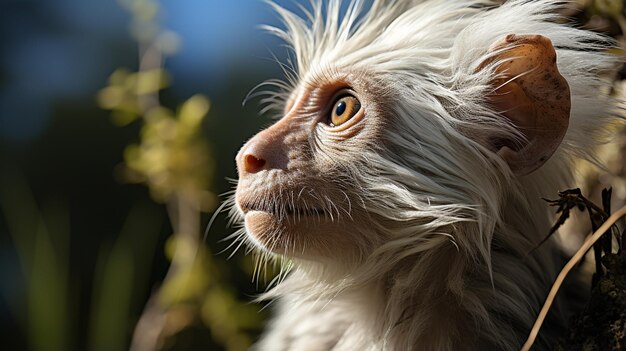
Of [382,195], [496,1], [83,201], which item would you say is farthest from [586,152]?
[83,201]

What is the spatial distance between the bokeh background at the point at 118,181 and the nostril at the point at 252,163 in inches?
29.5

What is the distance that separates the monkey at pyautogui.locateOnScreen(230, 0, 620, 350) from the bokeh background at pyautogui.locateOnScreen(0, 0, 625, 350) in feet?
2.48

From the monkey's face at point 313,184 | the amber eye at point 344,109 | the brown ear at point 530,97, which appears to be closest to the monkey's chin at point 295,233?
the monkey's face at point 313,184

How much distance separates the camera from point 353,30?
144cm

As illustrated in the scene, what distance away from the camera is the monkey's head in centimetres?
117

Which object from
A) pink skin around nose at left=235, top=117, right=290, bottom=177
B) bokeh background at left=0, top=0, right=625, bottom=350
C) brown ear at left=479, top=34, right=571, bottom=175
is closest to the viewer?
brown ear at left=479, top=34, right=571, bottom=175

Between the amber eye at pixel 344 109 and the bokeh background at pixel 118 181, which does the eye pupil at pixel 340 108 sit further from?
the bokeh background at pixel 118 181

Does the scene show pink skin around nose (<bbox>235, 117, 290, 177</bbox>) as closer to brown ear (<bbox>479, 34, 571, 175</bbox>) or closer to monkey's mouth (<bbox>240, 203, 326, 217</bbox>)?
monkey's mouth (<bbox>240, 203, 326, 217</bbox>)

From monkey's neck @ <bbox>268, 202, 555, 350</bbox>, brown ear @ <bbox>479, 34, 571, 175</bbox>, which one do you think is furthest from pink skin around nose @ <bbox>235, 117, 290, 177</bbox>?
brown ear @ <bbox>479, 34, 571, 175</bbox>

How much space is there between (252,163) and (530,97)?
1.35 feet

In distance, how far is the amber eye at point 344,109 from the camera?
1.24 m

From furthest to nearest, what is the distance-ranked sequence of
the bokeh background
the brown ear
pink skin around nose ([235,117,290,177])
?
the bokeh background → pink skin around nose ([235,117,290,177]) → the brown ear

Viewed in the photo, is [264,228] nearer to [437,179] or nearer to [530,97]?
[437,179]

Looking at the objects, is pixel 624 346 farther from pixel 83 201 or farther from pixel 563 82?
pixel 83 201
